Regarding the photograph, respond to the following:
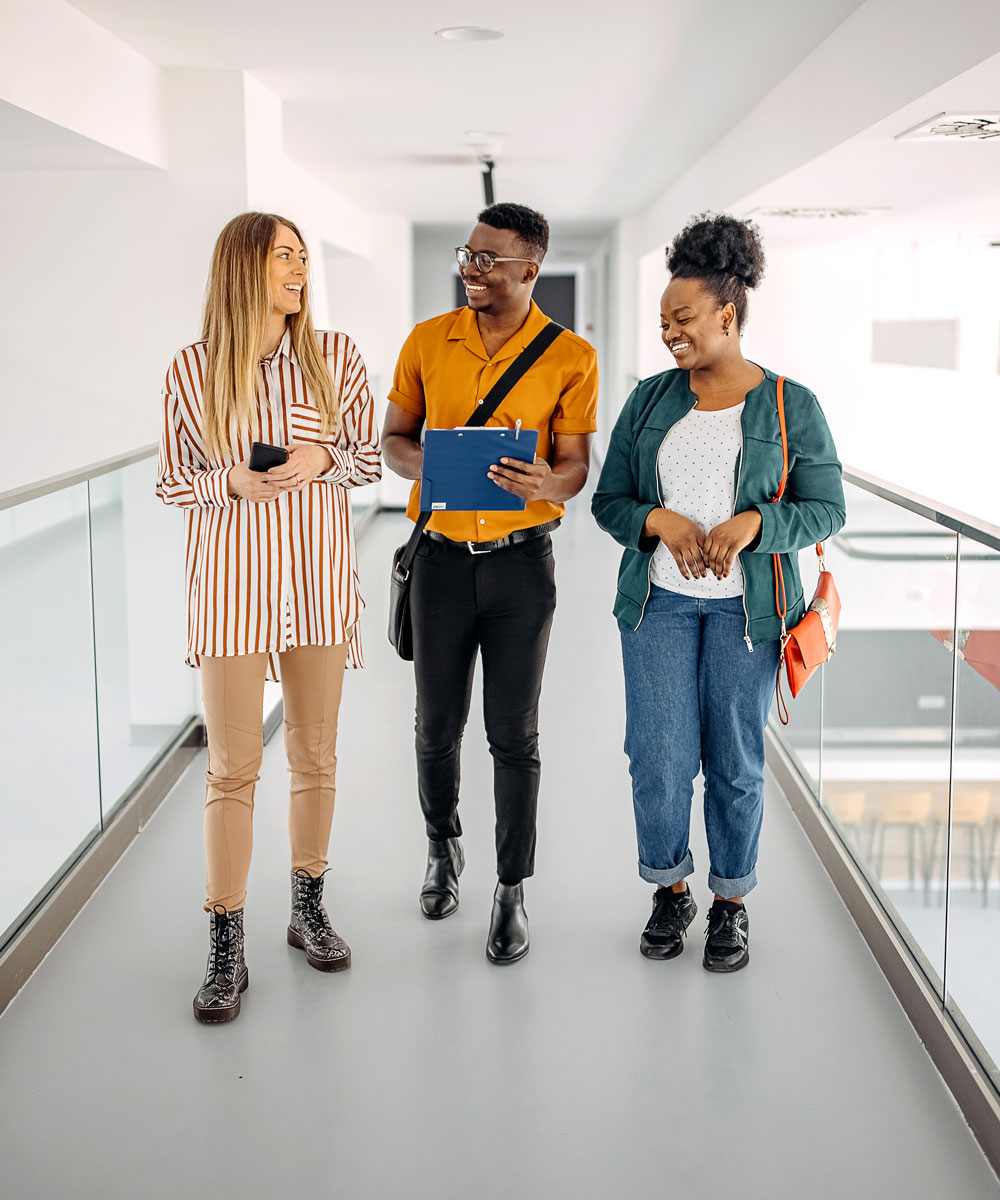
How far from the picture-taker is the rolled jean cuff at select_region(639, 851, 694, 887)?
8.92ft

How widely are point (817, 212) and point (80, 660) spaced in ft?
17.3

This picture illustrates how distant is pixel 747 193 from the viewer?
19.3 feet

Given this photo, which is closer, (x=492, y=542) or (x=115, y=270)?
(x=492, y=542)

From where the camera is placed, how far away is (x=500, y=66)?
465cm

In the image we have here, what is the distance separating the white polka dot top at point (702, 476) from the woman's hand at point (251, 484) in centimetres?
82

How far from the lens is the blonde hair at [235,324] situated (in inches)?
92.6

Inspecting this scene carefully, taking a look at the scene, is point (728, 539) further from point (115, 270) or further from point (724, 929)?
point (115, 270)

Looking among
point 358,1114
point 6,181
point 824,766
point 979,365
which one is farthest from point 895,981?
point 979,365

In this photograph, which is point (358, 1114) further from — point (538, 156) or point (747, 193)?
point (538, 156)

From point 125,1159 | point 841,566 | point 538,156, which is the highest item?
point 538,156

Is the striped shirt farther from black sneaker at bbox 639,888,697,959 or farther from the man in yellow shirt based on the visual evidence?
black sneaker at bbox 639,888,697,959

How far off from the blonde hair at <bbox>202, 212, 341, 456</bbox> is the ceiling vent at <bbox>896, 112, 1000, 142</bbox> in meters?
2.45

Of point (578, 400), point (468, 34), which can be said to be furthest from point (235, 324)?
point (468, 34)

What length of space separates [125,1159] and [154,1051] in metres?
0.33
